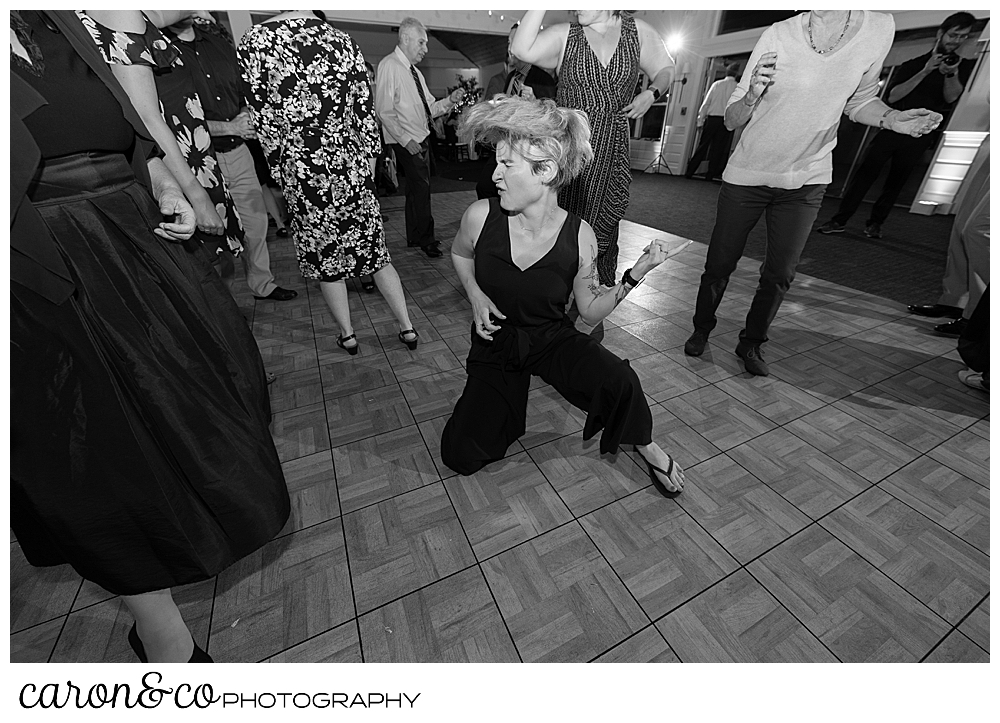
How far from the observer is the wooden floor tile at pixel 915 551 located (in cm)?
128

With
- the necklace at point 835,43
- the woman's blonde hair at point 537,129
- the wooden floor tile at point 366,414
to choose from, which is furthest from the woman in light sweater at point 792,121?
the wooden floor tile at point 366,414

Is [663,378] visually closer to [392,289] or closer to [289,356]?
[392,289]

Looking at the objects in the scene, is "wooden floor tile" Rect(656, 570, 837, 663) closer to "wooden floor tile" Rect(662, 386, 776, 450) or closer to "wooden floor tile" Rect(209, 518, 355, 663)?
"wooden floor tile" Rect(662, 386, 776, 450)

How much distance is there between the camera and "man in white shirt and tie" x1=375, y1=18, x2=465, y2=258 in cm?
323

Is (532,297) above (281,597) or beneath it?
above

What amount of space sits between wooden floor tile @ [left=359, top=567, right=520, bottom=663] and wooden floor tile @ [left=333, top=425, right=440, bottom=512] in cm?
42

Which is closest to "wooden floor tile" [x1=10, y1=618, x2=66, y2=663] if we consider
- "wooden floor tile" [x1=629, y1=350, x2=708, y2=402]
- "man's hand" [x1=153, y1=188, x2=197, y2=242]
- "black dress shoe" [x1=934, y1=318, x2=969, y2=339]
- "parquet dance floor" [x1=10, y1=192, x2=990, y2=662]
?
"parquet dance floor" [x1=10, y1=192, x2=990, y2=662]

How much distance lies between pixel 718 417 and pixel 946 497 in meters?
0.79

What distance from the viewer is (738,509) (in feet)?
5.06

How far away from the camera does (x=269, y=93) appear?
5.95ft

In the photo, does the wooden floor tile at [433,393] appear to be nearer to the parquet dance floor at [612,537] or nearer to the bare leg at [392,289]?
the parquet dance floor at [612,537]

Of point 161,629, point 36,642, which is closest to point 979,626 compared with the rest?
point 161,629

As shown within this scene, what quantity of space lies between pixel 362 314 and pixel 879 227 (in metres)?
5.60
